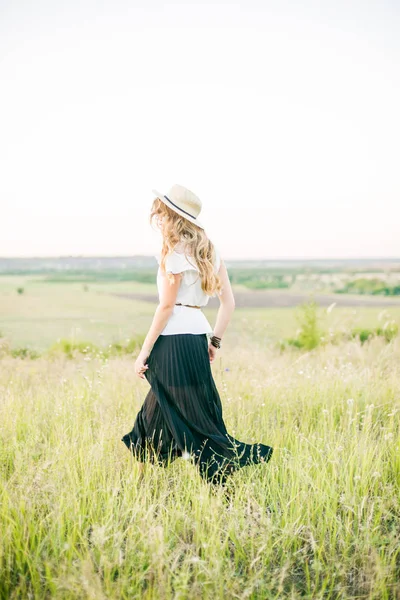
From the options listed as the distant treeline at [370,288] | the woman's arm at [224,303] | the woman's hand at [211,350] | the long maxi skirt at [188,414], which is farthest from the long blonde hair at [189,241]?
the distant treeline at [370,288]

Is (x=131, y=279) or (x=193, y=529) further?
(x=131, y=279)

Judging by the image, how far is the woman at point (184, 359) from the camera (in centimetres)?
339

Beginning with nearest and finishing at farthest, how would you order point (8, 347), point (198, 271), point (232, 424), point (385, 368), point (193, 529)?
point (193, 529)
point (198, 271)
point (232, 424)
point (385, 368)
point (8, 347)

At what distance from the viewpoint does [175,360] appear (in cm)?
352

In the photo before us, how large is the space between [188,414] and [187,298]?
2.70ft

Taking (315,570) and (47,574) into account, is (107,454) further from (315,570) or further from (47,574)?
(315,570)

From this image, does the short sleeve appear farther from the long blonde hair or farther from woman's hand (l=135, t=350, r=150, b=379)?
woman's hand (l=135, t=350, r=150, b=379)

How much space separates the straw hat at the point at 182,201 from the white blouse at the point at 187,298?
0.26 metres

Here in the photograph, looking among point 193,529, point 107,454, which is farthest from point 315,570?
point 107,454

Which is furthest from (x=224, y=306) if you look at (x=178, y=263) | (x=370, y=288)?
(x=370, y=288)

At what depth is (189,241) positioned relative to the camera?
3391mm

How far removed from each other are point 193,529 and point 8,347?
532 cm

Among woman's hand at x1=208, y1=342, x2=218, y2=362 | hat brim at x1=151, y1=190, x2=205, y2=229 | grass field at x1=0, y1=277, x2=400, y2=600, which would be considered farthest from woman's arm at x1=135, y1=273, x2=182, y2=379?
grass field at x1=0, y1=277, x2=400, y2=600

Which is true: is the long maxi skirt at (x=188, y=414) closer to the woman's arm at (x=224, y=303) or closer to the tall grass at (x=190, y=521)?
the tall grass at (x=190, y=521)
